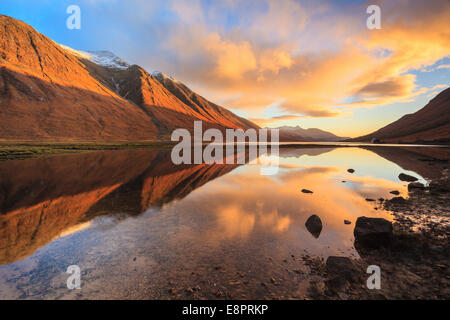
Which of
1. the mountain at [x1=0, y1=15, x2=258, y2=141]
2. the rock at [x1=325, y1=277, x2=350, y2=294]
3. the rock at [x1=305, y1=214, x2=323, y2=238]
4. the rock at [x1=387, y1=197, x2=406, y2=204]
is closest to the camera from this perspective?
the rock at [x1=325, y1=277, x2=350, y2=294]

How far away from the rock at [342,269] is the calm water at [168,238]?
0.92m

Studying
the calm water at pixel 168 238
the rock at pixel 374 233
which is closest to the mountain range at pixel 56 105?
the calm water at pixel 168 238

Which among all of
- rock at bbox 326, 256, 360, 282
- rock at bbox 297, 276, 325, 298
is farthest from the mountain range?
rock at bbox 326, 256, 360, 282

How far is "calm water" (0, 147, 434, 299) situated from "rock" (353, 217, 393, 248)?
30.5 inches

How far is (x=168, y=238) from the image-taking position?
10945mm

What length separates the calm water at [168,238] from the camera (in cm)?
728

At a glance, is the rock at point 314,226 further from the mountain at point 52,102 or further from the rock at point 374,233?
the mountain at point 52,102

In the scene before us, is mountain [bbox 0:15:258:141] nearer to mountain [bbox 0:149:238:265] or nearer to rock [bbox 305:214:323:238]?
mountain [bbox 0:149:238:265]

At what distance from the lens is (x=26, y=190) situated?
20172mm

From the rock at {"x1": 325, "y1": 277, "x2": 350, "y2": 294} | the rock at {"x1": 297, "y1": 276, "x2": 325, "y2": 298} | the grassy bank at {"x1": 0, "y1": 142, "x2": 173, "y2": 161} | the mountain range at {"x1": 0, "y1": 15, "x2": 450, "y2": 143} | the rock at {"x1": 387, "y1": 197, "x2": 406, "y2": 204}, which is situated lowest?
the rock at {"x1": 297, "y1": 276, "x2": 325, "y2": 298}

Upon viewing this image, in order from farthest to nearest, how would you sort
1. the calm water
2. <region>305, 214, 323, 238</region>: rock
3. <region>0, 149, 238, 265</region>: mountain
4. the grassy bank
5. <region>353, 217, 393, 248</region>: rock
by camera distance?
the grassy bank, <region>305, 214, 323, 238</region>: rock, <region>0, 149, 238, 265</region>: mountain, <region>353, 217, 393, 248</region>: rock, the calm water

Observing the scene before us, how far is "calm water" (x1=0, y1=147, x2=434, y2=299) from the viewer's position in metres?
7.28

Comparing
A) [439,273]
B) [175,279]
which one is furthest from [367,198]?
[175,279]
